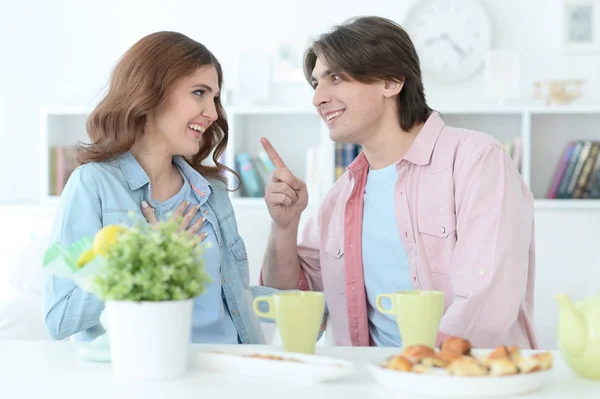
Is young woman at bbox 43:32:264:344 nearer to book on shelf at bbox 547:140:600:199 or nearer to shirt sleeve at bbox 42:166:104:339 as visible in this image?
shirt sleeve at bbox 42:166:104:339

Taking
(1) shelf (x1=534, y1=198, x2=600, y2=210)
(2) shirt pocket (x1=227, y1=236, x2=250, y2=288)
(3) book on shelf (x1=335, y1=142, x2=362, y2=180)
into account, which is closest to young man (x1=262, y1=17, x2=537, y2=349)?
(2) shirt pocket (x1=227, y1=236, x2=250, y2=288)

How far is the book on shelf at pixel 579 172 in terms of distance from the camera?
348 cm

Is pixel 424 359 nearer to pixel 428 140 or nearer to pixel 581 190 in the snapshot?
pixel 428 140

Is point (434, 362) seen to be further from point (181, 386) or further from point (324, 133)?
point (324, 133)

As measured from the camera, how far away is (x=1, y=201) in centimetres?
407

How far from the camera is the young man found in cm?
178

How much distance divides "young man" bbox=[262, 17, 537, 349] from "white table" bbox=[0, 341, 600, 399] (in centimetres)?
60

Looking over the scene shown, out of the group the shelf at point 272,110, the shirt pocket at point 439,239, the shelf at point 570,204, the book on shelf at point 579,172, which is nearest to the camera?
the shirt pocket at point 439,239

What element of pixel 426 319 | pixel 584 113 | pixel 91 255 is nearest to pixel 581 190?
pixel 584 113

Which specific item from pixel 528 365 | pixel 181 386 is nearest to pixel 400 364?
pixel 528 365

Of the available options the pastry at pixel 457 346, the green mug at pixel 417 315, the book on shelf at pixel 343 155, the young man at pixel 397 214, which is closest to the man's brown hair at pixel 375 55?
the young man at pixel 397 214

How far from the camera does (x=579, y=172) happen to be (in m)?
3.50

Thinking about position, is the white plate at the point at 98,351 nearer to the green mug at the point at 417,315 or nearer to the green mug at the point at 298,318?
the green mug at the point at 298,318

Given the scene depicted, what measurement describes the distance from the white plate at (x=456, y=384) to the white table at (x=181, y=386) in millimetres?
20
